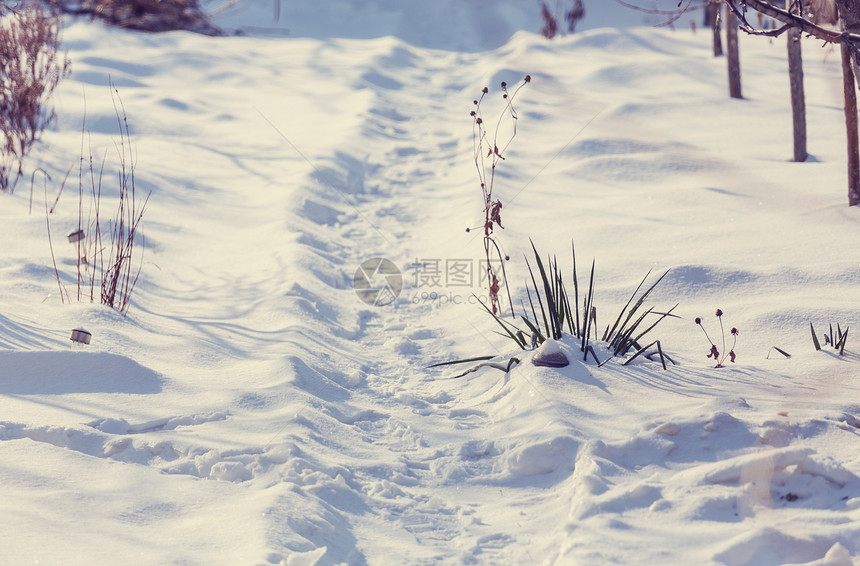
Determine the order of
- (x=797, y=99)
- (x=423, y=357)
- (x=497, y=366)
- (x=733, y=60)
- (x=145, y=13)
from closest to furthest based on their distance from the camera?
(x=497, y=366), (x=423, y=357), (x=797, y=99), (x=733, y=60), (x=145, y=13)

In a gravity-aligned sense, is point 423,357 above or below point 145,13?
below

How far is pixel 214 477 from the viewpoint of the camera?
1.99m

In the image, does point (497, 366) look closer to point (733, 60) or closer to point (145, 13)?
point (733, 60)

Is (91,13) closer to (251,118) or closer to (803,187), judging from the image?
(251,118)

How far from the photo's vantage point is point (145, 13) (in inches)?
391

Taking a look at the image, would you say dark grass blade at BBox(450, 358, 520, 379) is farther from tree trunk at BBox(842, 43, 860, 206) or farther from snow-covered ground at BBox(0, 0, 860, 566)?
tree trunk at BBox(842, 43, 860, 206)

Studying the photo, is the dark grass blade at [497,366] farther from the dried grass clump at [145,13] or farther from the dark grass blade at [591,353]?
the dried grass clump at [145,13]

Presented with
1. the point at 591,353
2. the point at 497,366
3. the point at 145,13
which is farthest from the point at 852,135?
the point at 145,13

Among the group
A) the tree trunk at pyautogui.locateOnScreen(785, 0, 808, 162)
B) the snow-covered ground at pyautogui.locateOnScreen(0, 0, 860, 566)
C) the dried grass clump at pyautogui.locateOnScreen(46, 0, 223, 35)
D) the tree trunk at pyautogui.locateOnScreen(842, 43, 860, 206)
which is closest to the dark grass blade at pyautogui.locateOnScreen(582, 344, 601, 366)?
the snow-covered ground at pyautogui.locateOnScreen(0, 0, 860, 566)

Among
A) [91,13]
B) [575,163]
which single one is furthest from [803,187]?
[91,13]

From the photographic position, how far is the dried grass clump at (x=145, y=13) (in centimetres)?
969

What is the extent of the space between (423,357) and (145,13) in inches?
351

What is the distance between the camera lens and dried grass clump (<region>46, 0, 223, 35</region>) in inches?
381

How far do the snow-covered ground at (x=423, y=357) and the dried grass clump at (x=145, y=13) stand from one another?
3.63 meters
